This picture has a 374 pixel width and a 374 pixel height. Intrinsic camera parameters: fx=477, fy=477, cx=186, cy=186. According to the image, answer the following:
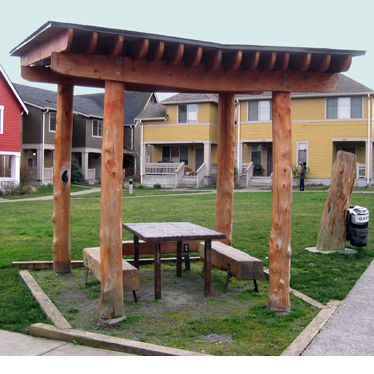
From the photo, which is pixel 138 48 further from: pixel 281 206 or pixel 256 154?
pixel 256 154

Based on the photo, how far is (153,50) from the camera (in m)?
A: 5.64

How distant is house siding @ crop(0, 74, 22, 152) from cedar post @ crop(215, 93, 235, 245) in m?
23.3

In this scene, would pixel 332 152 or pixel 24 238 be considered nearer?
pixel 24 238

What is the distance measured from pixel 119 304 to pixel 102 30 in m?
3.09

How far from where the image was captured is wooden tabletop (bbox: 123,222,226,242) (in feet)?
20.0

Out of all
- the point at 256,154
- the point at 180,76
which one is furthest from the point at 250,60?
the point at 256,154

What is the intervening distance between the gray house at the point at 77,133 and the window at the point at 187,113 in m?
6.17

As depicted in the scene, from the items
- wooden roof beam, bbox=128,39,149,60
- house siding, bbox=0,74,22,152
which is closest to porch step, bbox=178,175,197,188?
house siding, bbox=0,74,22,152

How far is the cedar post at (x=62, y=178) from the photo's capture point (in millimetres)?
7477

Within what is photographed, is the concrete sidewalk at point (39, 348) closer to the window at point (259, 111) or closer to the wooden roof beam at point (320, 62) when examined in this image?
the wooden roof beam at point (320, 62)

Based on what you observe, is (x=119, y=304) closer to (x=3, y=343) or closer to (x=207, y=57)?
(x=3, y=343)

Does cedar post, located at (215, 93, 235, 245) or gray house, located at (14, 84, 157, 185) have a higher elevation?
gray house, located at (14, 84, 157, 185)

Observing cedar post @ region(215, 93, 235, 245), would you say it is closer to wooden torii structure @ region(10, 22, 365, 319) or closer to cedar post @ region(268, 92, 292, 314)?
wooden torii structure @ region(10, 22, 365, 319)
